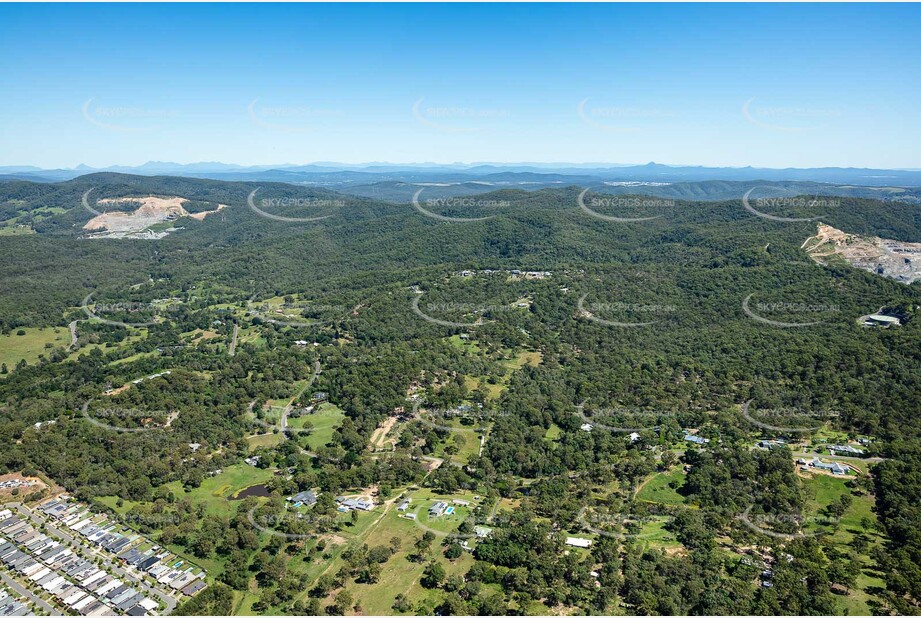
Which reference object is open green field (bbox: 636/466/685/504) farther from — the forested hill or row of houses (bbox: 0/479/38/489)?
the forested hill

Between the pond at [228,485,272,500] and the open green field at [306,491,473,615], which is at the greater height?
the open green field at [306,491,473,615]

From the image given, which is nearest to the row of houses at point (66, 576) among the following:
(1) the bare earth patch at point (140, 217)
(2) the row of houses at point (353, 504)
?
(2) the row of houses at point (353, 504)

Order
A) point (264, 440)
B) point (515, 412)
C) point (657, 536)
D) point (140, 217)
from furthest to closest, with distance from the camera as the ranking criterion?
1. point (140, 217)
2. point (515, 412)
3. point (264, 440)
4. point (657, 536)

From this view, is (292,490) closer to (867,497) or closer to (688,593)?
(688,593)

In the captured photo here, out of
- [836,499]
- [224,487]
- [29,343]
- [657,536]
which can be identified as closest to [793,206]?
[836,499]

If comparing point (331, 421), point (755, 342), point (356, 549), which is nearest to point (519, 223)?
point (755, 342)

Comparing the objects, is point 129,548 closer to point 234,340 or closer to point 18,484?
point 18,484

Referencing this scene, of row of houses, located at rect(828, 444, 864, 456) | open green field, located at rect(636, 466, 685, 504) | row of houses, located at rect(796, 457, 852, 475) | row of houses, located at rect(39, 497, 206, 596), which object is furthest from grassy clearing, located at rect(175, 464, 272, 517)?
row of houses, located at rect(828, 444, 864, 456)
